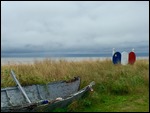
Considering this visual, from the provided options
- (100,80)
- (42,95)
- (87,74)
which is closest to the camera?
(42,95)

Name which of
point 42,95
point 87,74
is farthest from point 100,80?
point 42,95

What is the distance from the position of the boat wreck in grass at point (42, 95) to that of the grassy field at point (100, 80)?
27 centimetres

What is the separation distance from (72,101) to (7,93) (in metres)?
2.08

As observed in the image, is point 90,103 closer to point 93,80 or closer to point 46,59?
point 93,80

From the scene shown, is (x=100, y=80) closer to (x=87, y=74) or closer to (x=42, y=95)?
(x=87, y=74)

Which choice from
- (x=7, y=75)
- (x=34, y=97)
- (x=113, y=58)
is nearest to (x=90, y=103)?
(x=34, y=97)

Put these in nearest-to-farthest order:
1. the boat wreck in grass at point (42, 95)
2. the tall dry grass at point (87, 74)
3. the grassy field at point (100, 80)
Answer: the boat wreck in grass at point (42, 95), the grassy field at point (100, 80), the tall dry grass at point (87, 74)

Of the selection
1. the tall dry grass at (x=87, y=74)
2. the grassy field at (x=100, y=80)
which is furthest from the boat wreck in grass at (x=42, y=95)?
the tall dry grass at (x=87, y=74)

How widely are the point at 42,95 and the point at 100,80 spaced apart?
2235mm

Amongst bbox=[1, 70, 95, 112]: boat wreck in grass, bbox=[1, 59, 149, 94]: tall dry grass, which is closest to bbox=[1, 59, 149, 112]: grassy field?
bbox=[1, 59, 149, 94]: tall dry grass

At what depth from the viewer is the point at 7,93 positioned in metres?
10.6

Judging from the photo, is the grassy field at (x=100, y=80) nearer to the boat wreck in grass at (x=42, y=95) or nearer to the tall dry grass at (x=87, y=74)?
the tall dry grass at (x=87, y=74)

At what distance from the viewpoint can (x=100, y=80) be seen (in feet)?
40.3

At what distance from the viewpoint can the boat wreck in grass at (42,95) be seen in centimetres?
927
